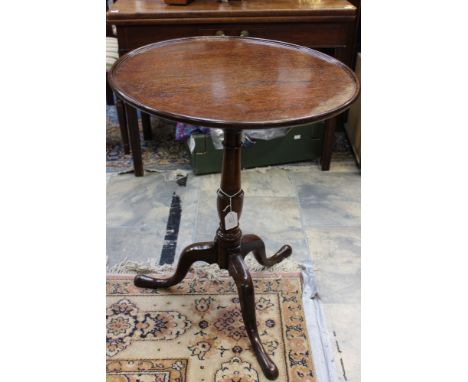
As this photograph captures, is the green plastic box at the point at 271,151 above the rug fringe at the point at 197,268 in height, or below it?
above

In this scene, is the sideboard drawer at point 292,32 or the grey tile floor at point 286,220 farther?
the sideboard drawer at point 292,32

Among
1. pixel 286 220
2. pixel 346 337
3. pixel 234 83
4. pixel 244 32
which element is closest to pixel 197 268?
pixel 286 220

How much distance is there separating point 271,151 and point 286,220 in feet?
1.71

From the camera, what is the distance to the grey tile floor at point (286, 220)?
1.65 metres

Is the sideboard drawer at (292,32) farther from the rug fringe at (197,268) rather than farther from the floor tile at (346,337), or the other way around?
the floor tile at (346,337)

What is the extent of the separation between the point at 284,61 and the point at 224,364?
0.98 meters

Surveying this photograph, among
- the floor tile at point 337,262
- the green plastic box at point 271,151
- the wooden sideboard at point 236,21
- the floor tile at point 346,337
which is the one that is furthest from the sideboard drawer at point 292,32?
the floor tile at point 346,337

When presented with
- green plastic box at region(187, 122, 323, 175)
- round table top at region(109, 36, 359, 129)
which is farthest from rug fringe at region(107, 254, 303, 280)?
round table top at region(109, 36, 359, 129)

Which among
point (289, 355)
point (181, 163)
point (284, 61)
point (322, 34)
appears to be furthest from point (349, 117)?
point (289, 355)

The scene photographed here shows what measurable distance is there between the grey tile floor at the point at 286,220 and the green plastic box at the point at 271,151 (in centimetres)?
5

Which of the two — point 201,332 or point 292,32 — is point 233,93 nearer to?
point 201,332

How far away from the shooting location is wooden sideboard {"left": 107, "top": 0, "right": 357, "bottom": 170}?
1953 millimetres

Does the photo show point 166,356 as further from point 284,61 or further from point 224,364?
point 284,61

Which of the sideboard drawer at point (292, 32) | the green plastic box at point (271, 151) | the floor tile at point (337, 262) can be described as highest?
the sideboard drawer at point (292, 32)
